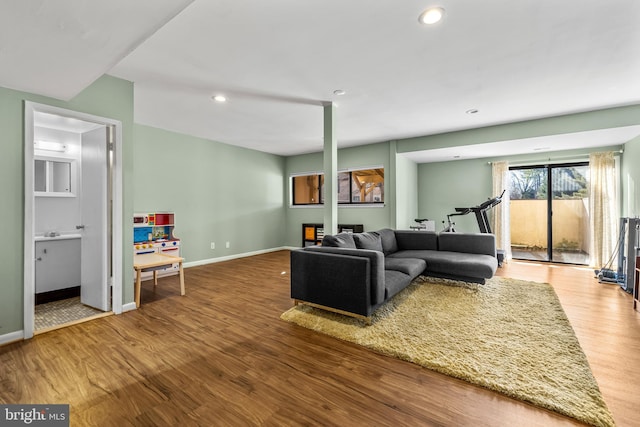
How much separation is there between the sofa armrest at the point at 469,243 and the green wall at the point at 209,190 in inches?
170

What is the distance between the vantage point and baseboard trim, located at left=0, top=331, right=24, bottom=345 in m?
2.32

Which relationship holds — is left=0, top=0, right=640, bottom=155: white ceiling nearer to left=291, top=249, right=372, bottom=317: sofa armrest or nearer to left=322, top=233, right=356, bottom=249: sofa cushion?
left=322, top=233, right=356, bottom=249: sofa cushion

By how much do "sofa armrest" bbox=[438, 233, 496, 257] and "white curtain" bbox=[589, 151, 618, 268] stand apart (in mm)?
2531

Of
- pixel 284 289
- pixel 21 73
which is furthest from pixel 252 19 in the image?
pixel 284 289

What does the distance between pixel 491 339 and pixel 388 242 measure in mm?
2130

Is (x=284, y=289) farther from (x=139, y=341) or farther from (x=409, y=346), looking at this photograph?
(x=409, y=346)

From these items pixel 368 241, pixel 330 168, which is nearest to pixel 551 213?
pixel 368 241

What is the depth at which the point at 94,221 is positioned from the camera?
122 inches

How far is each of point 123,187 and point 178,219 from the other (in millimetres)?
2279

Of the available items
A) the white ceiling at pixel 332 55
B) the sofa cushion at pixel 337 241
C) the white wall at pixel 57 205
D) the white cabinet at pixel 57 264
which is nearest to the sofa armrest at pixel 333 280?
the sofa cushion at pixel 337 241

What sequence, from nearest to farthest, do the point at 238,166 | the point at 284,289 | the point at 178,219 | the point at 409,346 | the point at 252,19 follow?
the point at 252,19 → the point at 409,346 → the point at 284,289 → the point at 178,219 → the point at 238,166

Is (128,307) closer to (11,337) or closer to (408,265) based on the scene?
(11,337)

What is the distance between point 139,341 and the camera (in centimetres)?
239

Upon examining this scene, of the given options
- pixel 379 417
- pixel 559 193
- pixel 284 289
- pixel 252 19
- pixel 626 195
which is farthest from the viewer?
pixel 559 193
